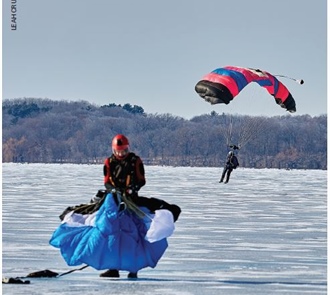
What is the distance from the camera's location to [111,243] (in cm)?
733

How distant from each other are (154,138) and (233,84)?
102868 mm

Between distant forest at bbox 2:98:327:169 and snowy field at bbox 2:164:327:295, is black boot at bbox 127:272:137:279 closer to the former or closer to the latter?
snowy field at bbox 2:164:327:295

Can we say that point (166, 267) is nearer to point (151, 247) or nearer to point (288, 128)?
point (151, 247)

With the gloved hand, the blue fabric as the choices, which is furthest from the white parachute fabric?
the gloved hand

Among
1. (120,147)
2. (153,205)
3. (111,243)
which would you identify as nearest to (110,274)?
(111,243)

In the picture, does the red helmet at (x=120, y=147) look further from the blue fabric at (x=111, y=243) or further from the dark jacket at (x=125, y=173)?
the blue fabric at (x=111, y=243)

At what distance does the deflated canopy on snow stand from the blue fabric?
12.0 metres

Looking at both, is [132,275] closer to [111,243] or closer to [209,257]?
[111,243]

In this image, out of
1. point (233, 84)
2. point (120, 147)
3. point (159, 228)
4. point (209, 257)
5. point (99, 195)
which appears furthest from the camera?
point (233, 84)

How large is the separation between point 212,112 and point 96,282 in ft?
397

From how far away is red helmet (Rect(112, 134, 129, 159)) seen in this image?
729 cm

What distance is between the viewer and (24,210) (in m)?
14.8

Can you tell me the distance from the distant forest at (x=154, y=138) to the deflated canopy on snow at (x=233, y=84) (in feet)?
276

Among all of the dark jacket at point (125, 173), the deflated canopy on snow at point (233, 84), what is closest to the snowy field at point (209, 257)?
the dark jacket at point (125, 173)
